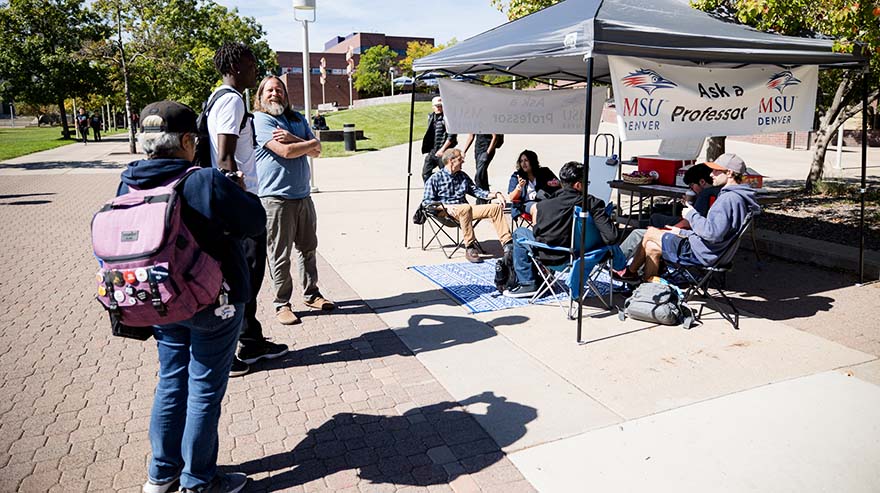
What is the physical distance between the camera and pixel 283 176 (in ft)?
16.5

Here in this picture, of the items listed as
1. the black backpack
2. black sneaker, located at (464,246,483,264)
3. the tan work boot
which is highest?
the black backpack

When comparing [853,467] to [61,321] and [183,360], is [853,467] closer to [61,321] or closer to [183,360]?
[183,360]

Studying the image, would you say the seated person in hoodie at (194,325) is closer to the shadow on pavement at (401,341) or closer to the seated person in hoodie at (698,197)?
the shadow on pavement at (401,341)

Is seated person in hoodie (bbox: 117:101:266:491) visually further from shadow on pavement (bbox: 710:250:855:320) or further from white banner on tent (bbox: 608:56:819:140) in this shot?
shadow on pavement (bbox: 710:250:855:320)

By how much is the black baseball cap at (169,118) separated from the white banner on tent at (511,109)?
5.26m

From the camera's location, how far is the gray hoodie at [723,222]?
16.9 ft

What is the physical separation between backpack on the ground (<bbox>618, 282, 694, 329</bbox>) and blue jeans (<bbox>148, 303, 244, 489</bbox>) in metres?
3.63

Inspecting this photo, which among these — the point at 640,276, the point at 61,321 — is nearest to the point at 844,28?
the point at 640,276

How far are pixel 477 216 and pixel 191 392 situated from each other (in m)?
5.08

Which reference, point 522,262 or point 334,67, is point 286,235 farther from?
point 334,67

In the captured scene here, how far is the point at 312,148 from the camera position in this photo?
4.99 m

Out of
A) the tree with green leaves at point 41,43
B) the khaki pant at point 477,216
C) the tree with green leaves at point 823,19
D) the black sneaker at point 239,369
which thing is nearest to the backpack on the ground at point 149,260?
the black sneaker at point 239,369

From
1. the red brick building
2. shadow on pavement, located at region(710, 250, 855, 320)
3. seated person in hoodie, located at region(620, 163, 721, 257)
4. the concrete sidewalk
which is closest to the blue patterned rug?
the concrete sidewalk

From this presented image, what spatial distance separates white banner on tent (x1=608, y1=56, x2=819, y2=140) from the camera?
17.4 feet
